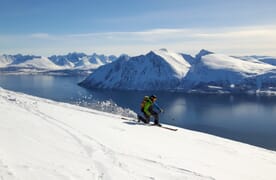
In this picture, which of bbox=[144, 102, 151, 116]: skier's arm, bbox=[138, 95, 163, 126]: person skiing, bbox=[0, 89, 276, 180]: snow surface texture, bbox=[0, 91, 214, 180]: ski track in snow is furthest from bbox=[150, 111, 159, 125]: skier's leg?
bbox=[0, 91, 214, 180]: ski track in snow

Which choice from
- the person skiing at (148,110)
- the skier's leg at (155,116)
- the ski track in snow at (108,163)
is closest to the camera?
the ski track in snow at (108,163)

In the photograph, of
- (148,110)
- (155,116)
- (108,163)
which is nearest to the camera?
(108,163)

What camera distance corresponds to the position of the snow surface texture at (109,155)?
8.84 metres

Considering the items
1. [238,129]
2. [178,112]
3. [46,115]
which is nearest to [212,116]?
[178,112]

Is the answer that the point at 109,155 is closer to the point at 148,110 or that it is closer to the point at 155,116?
the point at 155,116

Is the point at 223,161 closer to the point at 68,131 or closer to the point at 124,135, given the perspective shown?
the point at 124,135

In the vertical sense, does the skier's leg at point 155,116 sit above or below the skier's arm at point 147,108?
below

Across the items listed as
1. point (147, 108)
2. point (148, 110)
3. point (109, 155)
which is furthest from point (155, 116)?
point (109, 155)

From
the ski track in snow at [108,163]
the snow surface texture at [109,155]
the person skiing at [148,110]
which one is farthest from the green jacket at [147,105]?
the ski track in snow at [108,163]

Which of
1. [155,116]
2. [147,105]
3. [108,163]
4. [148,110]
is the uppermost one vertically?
[147,105]

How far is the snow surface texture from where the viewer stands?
884 centimetres

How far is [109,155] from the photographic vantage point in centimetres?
1073

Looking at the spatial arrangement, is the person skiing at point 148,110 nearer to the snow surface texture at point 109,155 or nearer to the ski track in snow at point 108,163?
the snow surface texture at point 109,155

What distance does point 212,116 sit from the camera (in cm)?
9712
